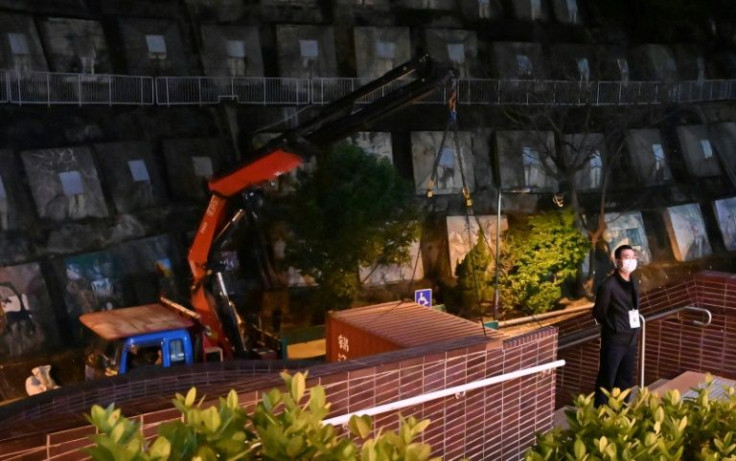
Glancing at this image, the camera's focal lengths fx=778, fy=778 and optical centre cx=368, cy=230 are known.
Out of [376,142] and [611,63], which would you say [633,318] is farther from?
[611,63]

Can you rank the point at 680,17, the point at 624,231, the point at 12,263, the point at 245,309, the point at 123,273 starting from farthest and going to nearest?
the point at 680,17 < the point at 624,231 < the point at 245,309 < the point at 123,273 < the point at 12,263

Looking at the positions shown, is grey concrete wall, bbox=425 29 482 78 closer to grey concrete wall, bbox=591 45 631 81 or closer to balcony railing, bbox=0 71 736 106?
balcony railing, bbox=0 71 736 106

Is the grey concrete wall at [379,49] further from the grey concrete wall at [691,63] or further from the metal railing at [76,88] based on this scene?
the grey concrete wall at [691,63]

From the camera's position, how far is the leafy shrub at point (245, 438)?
8.77 ft

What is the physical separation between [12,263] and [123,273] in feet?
8.66

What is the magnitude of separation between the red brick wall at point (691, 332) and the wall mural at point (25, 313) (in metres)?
12.9

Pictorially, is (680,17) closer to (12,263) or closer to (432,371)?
(12,263)

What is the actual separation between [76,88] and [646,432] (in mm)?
19209

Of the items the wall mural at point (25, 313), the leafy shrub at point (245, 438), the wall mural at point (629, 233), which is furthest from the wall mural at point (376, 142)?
the leafy shrub at point (245, 438)

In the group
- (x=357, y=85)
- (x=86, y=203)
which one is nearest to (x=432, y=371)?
(x=86, y=203)

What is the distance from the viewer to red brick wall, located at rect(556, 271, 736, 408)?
9.09 meters

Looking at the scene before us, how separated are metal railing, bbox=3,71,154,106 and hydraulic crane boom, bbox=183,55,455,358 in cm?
803

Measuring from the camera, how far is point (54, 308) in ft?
60.7

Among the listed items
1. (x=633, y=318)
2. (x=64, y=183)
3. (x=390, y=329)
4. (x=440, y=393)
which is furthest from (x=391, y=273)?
(x=440, y=393)
